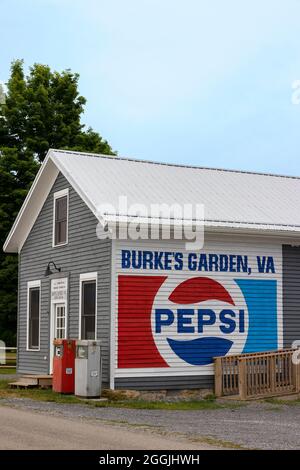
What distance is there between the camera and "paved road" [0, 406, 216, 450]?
38.8 feet

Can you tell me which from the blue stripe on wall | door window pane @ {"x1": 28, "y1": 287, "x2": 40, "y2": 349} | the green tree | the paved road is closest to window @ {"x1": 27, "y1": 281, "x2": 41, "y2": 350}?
door window pane @ {"x1": 28, "y1": 287, "x2": 40, "y2": 349}

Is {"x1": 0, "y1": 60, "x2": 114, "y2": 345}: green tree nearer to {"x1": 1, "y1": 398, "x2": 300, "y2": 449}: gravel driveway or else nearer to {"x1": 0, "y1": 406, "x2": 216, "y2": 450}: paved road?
{"x1": 1, "y1": 398, "x2": 300, "y2": 449}: gravel driveway

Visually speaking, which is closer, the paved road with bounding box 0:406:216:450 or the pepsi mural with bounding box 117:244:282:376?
the paved road with bounding box 0:406:216:450

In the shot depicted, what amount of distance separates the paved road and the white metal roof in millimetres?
7042

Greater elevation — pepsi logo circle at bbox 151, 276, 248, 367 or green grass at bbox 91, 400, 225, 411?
pepsi logo circle at bbox 151, 276, 248, 367

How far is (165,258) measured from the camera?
21.9 m

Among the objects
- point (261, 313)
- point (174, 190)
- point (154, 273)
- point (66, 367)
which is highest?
point (174, 190)

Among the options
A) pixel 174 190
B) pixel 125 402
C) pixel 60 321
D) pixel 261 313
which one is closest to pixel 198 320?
pixel 261 313

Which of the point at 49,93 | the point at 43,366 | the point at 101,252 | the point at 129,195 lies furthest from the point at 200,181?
the point at 49,93

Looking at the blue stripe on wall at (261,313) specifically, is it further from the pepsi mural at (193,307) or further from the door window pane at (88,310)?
the door window pane at (88,310)

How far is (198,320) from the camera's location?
72.9 ft

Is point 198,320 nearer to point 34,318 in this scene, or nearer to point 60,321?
point 60,321

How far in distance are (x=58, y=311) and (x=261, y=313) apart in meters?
5.93

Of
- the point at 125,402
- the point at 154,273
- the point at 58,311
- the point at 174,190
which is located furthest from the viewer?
the point at 58,311
